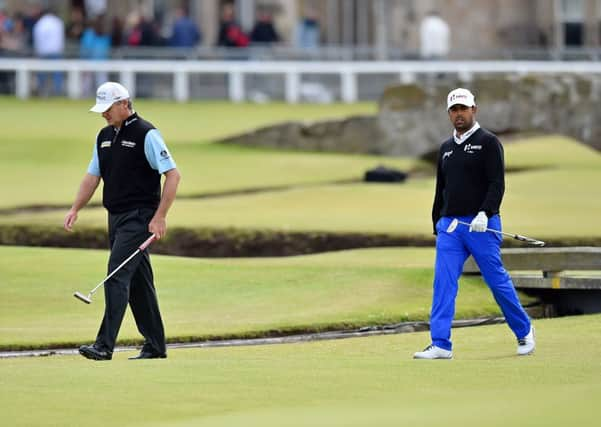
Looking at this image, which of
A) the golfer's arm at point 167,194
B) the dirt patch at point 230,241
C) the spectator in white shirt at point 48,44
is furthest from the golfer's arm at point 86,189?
the spectator in white shirt at point 48,44

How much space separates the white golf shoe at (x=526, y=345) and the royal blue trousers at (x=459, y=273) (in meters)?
0.03

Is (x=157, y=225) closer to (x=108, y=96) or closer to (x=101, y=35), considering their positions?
(x=108, y=96)

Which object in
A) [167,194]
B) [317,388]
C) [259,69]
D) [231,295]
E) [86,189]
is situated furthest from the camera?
[259,69]

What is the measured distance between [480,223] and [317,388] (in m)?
2.23

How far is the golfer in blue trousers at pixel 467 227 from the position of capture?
1343cm

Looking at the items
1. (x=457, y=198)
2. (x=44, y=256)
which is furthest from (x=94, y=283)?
(x=457, y=198)

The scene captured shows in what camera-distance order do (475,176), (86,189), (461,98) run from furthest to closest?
(86,189), (475,176), (461,98)

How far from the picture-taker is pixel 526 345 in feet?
44.5

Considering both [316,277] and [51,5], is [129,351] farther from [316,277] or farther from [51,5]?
[51,5]

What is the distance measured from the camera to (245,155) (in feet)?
116

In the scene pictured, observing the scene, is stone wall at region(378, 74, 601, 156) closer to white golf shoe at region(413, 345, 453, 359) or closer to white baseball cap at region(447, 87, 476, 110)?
white baseball cap at region(447, 87, 476, 110)

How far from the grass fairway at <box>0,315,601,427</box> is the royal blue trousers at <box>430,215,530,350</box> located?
11.1 inches

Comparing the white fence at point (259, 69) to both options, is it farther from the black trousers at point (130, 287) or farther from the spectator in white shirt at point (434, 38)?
the black trousers at point (130, 287)

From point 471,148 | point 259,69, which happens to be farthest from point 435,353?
point 259,69
